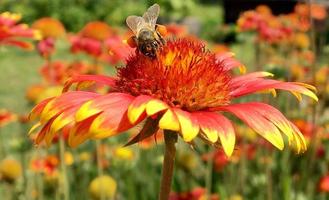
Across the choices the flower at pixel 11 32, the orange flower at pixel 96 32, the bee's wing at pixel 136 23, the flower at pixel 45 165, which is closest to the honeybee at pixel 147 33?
the bee's wing at pixel 136 23

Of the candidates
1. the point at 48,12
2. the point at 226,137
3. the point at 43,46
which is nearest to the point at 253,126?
the point at 226,137

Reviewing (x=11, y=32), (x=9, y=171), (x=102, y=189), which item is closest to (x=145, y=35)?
(x=11, y=32)

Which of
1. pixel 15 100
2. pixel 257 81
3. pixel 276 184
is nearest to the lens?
pixel 257 81

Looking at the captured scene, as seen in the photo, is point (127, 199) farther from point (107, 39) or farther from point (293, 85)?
point (293, 85)

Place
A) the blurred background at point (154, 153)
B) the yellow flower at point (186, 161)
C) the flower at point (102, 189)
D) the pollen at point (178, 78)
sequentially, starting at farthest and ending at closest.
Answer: the yellow flower at point (186, 161), the blurred background at point (154, 153), the flower at point (102, 189), the pollen at point (178, 78)

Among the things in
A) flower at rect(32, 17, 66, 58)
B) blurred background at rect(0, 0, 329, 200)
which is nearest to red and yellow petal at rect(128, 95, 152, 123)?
blurred background at rect(0, 0, 329, 200)

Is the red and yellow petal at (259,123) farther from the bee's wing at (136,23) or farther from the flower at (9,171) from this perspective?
the flower at (9,171)
